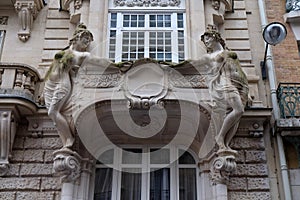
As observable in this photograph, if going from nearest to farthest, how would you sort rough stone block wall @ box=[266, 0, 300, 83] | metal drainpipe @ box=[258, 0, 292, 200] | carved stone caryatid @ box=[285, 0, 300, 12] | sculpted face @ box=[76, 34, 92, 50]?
metal drainpipe @ box=[258, 0, 292, 200] → sculpted face @ box=[76, 34, 92, 50] → rough stone block wall @ box=[266, 0, 300, 83] → carved stone caryatid @ box=[285, 0, 300, 12]

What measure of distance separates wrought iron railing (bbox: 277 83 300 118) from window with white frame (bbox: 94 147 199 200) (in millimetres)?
2582

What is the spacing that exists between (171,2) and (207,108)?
394 centimetres

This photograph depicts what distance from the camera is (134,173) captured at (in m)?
9.42

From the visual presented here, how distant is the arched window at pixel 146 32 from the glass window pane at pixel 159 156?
2387mm

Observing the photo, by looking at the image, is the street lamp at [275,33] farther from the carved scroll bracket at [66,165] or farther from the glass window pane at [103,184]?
the carved scroll bracket at [66,165]

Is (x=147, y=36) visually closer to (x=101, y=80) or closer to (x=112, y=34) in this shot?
(x=112, y=34)

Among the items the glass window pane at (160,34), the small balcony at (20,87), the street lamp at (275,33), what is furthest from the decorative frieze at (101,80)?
the street lamp at (275,33)

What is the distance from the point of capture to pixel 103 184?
9320 mm

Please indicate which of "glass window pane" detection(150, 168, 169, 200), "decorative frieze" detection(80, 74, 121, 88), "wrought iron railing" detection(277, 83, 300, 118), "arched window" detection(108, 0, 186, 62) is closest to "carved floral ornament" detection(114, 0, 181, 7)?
"arched window" detection(108, 0, 186, 62)

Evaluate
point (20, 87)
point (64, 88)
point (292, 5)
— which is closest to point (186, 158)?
point (64, 88)

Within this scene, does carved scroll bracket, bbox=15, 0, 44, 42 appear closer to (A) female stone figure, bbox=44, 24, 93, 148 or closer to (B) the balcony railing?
(B) the balcony railing

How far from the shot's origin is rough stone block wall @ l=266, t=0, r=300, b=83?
10523mm

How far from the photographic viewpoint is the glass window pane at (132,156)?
9565 millimetres

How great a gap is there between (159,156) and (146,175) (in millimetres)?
595
